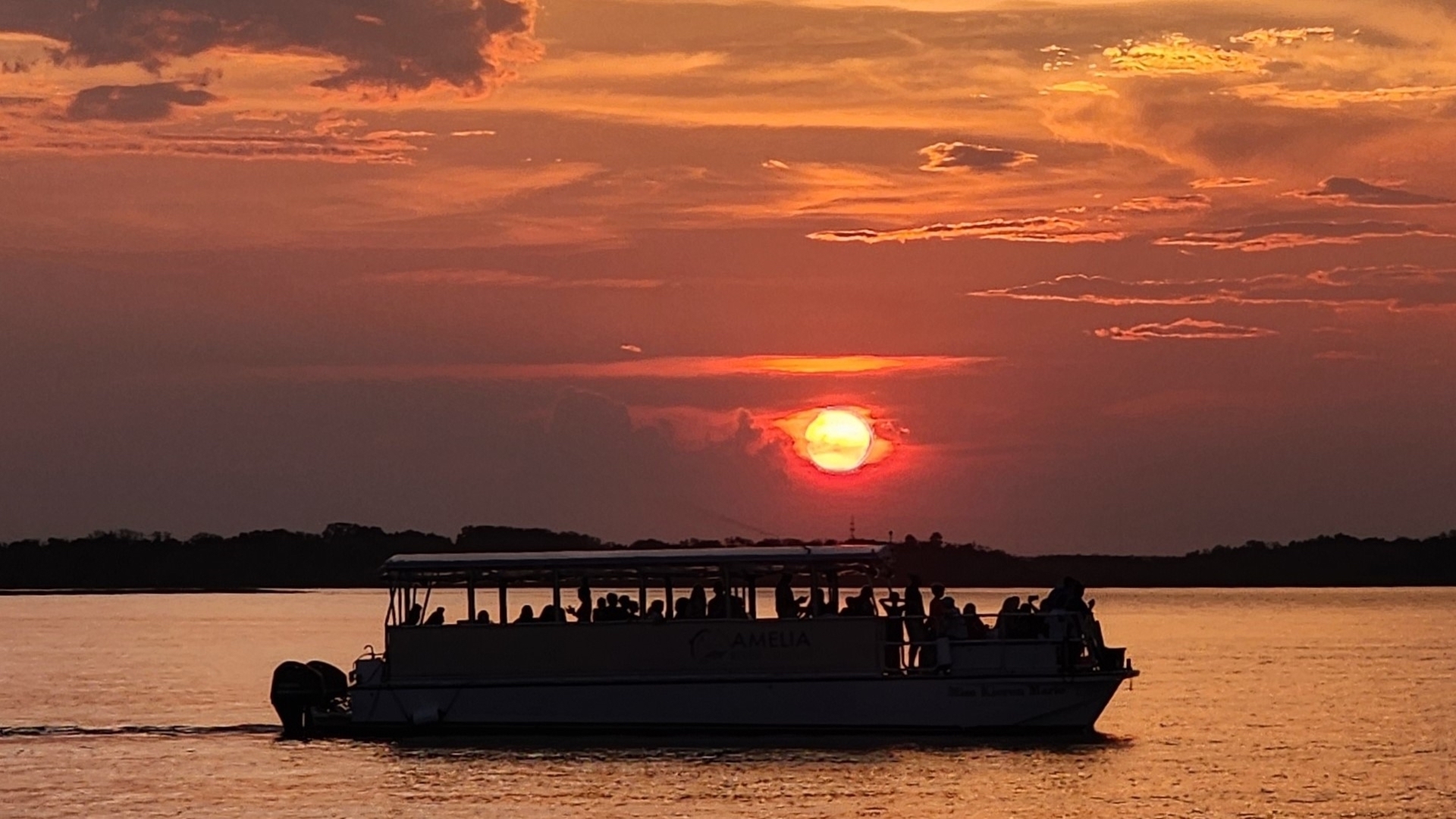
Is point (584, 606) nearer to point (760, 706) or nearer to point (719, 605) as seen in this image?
point (719, 605)

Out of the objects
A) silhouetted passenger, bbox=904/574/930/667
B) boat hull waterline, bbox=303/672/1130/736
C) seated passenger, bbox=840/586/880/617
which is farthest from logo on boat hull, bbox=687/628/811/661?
silhouetted passenger, bbox=904/574/930/667

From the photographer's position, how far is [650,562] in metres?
46.7

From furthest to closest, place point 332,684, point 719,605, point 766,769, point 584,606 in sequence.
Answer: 1. point 332,684
2. point 584,606
3. point 719,605
4. point 766,769

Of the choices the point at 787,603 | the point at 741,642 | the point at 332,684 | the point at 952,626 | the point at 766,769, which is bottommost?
the point at 766,769

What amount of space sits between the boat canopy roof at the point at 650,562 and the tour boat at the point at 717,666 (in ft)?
0.15

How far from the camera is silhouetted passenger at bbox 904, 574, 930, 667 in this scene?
45.9 meters

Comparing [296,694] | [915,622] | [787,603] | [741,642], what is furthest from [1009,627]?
[296,694]

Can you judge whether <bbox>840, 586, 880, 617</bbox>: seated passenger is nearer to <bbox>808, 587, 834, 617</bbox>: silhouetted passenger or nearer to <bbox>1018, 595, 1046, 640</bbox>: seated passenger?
<bbox>808, 587, 834, 617</bbox>: silhouetted passenger

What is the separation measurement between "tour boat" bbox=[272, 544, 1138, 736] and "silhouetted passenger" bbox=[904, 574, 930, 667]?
0.12 m

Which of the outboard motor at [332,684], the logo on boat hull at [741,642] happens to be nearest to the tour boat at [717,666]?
the logo on boat hull at [741,642]

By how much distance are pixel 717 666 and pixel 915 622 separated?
4.31 metres

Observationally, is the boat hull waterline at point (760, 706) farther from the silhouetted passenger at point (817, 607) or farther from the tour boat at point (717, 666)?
the silhouetted passenger at point (817, 607)

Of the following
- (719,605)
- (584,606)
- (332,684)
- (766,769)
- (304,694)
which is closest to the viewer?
(766,769)

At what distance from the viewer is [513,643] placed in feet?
156
